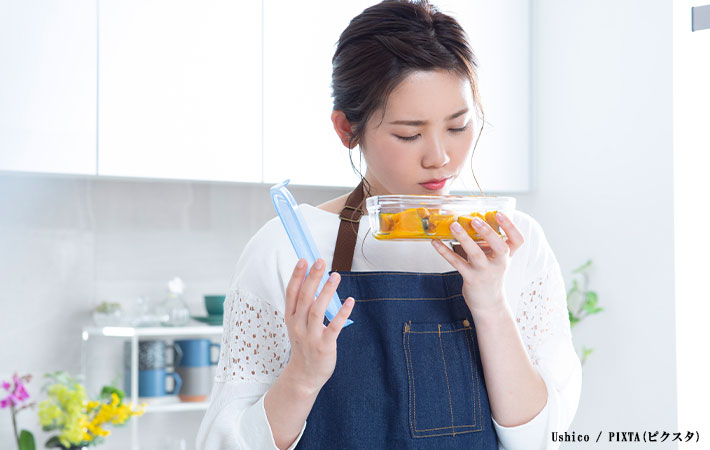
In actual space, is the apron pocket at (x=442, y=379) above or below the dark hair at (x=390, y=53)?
below

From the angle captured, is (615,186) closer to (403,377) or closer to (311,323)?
(403,377)

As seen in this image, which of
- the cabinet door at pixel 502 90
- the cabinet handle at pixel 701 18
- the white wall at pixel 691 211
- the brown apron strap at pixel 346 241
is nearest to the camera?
the brown apron strap at pixel 346 241

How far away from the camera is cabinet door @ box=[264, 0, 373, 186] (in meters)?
2.21

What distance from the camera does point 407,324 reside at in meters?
1.02

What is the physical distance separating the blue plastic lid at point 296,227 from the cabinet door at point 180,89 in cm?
131

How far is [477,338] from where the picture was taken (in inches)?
39.6

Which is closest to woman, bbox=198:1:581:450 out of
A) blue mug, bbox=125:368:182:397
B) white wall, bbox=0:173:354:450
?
blue mug, bbox=125:368:182:397

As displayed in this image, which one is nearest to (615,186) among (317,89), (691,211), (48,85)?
(691,211)

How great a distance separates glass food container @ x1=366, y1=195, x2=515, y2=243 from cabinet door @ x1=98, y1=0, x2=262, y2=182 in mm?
1320

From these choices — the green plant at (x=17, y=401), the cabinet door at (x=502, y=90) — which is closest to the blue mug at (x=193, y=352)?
the green plant at (x=17, y=401)

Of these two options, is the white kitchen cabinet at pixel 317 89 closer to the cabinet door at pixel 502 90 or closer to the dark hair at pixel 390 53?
the cabinet door at pixel 502 90

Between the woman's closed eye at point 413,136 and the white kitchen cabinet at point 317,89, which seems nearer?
the woman's closed eye at point 413,136

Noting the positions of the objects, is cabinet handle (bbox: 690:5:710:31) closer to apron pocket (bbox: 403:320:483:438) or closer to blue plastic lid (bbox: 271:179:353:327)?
apron pocket (bbox: 403:320:483:438)

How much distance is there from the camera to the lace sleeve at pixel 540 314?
1046 mm
